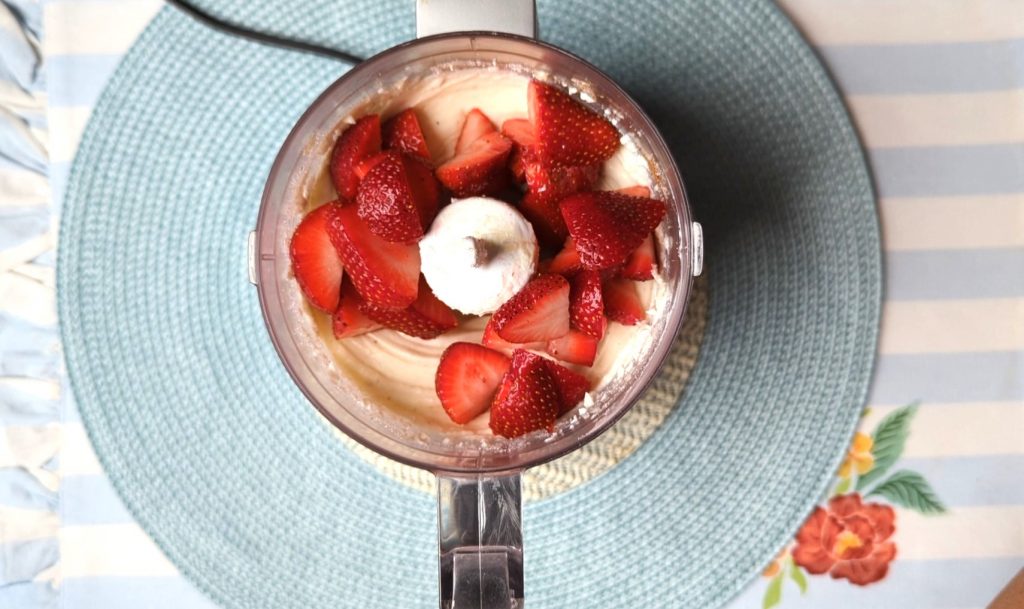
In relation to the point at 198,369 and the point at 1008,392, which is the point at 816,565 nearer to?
the point at 1008,392

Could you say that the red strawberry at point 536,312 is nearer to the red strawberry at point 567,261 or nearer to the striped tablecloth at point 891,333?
the red strawberry at point 567,261

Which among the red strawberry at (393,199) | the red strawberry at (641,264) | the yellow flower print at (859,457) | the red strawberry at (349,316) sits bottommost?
the yellow flower print at (859,457)

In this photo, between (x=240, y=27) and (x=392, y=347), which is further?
(x=240, y=27)

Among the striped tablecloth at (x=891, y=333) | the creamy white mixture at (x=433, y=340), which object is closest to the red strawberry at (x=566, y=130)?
the creamy white mixture at (x=433, y=340)

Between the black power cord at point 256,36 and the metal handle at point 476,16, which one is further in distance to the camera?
the black power cord at point 256,36

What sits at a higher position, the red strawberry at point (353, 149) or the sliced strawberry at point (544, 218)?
the red strawberry at point (353, 149)

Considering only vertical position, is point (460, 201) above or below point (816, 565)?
above

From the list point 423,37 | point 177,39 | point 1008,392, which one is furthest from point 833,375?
point 177,39
